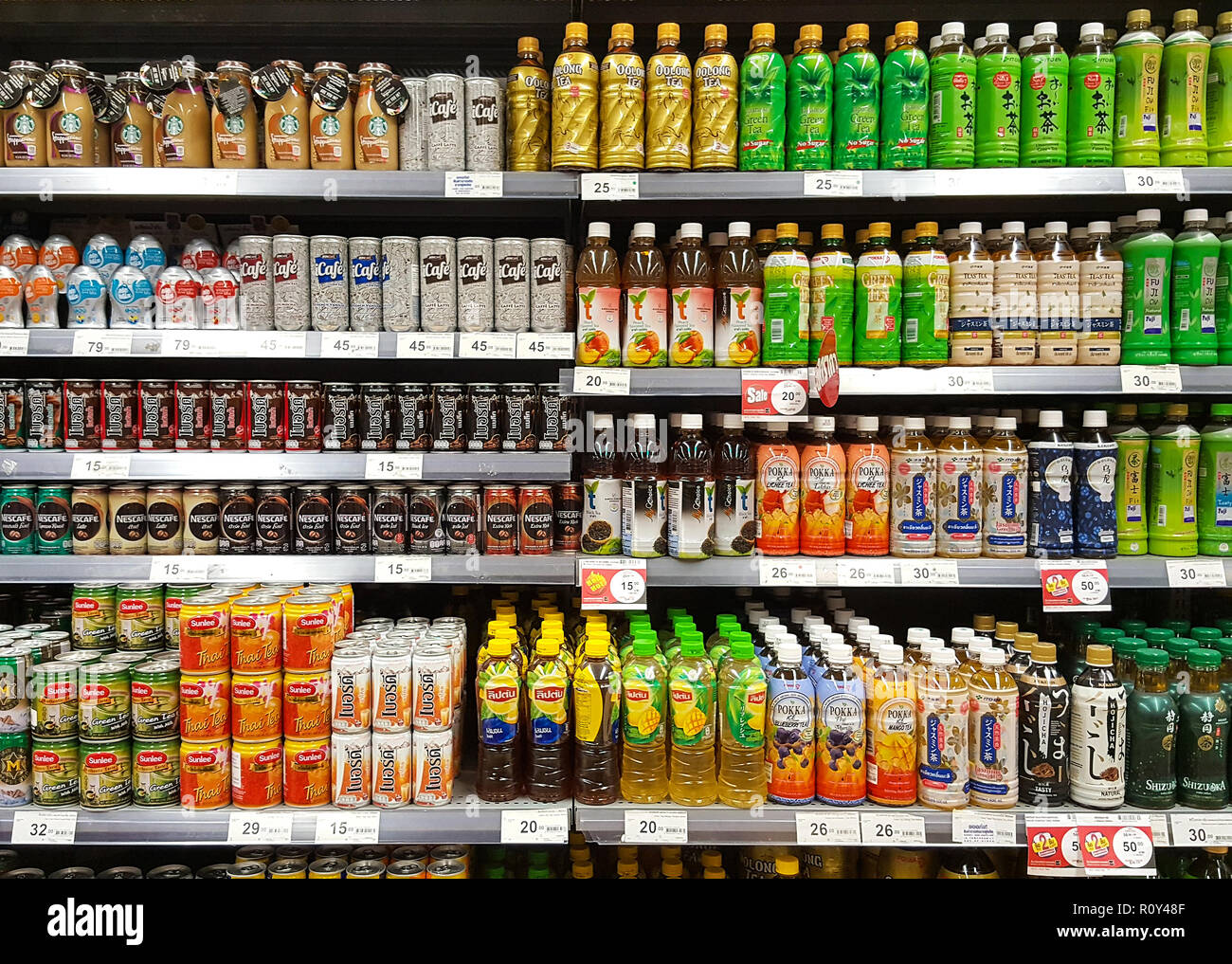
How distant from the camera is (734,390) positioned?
205cm

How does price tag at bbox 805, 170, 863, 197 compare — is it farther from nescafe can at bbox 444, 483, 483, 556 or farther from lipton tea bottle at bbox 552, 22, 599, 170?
nescafe can at bbox 444, 483, 483, 556

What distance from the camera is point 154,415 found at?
6.93ft

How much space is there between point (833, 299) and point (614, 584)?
3.01 ft

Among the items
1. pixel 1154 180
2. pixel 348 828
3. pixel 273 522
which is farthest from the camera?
pixel 273 522

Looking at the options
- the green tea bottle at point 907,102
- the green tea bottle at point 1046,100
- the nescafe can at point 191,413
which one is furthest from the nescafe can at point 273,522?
the green tea bottle at point 1046,100

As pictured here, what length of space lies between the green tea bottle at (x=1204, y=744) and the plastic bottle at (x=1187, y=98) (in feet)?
4.08

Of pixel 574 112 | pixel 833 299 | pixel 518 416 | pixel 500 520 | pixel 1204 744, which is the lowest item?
pixel 1204 744

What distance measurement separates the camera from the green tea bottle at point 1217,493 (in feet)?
6.79

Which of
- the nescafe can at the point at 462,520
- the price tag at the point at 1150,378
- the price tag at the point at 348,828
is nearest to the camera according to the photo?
the price tag at the point at 348,828

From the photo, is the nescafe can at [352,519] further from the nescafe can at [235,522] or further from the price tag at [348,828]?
the price tag at [348,828]

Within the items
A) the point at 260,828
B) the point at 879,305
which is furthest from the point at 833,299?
the point at 260,828

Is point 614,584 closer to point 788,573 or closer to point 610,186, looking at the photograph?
point 788,573

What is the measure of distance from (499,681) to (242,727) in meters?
0.59
